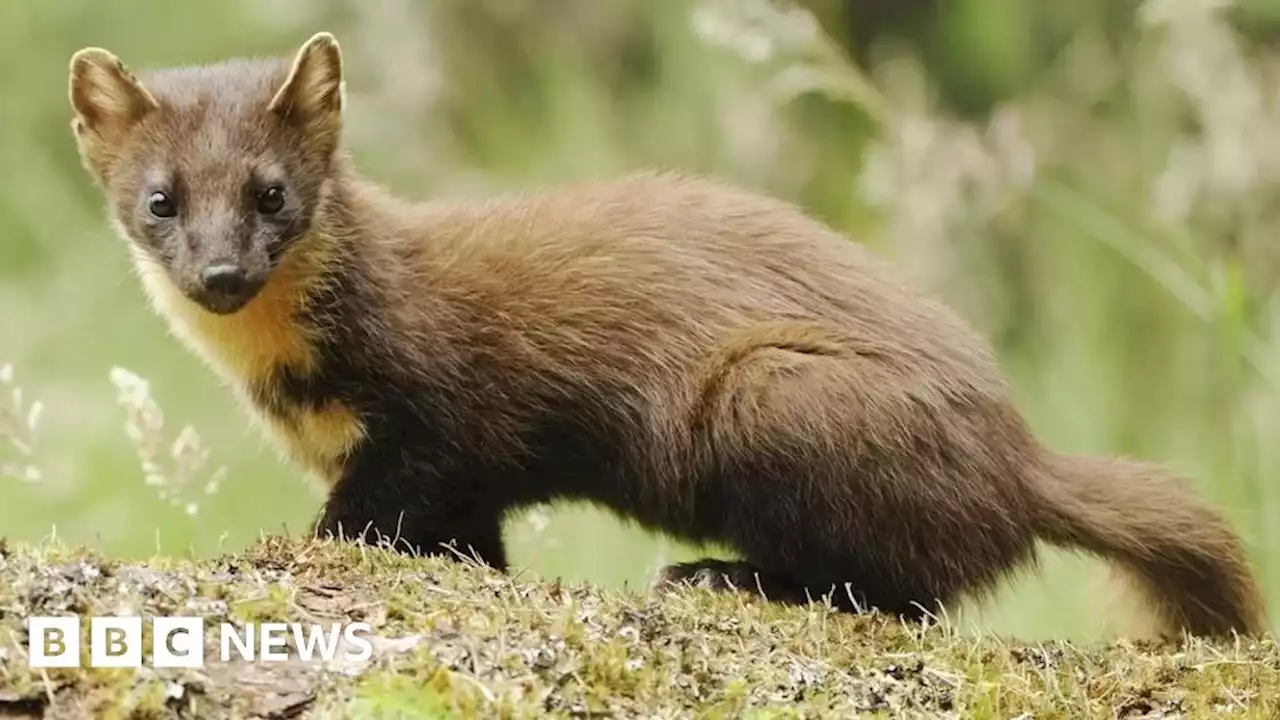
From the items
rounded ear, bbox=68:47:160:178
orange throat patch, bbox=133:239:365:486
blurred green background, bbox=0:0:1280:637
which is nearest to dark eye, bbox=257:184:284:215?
orange throat patch, bbox=133:239:365:486

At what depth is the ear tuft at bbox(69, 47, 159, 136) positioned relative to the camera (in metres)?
3.26

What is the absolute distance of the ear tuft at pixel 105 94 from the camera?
3.26 metres

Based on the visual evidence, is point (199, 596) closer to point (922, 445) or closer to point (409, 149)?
point (922, 445)

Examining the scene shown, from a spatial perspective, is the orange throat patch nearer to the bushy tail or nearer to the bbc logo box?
the bbc logo box

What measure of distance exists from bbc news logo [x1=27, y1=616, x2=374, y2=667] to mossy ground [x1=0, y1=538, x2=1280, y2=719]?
21mm

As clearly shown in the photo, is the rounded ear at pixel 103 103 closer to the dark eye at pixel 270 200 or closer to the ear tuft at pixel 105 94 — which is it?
the ear tuft at pixel 105 94

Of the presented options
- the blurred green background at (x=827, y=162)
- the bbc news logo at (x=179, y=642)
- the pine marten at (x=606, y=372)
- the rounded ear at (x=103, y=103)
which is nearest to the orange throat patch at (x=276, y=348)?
the pine marten at (x=606, y=372)

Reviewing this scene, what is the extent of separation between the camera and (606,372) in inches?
137

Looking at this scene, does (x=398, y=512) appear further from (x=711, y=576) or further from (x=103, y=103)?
(x=103, y=103)

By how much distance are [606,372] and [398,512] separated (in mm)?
557

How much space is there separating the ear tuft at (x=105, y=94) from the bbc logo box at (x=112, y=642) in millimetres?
1439

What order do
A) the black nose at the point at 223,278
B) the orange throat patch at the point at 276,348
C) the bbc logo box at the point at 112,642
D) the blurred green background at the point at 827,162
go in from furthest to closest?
1. the blurred green background at the point at 827,162
2. the orange throat patch at the point at 276,348
3. the black nose at the point at 223,278
4. the bbc logo box at the point at 112,642

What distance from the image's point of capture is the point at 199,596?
237 cm

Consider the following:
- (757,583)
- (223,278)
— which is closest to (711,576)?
(757,583)
